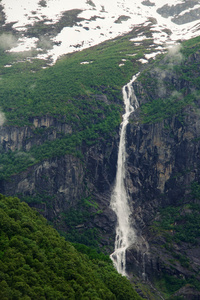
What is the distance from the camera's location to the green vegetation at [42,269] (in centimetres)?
3459

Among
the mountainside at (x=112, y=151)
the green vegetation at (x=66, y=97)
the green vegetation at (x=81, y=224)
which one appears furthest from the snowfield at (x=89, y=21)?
the green vegetation at (x=81, y=224)

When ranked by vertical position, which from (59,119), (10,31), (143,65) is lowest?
(59,119)

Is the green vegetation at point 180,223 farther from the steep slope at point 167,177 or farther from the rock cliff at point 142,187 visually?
the rock cliff at point 142,187

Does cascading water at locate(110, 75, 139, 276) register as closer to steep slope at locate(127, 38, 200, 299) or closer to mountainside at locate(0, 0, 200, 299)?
mountainside at locate(0, 0, 200, 299)

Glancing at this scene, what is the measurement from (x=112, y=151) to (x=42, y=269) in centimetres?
4196

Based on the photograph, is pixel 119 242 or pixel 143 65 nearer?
pixel 119 242

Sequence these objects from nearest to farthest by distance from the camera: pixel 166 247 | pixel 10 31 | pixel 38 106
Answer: pixel 166 247
pixel 38 106
pixel 10 31

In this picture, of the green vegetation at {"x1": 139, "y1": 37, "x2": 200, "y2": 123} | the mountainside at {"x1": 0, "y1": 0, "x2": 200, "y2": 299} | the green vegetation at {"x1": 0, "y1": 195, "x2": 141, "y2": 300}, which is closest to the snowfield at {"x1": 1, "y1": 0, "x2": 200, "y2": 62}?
the mountainside at {"x1": 0, "y1": 0, "x2": 200, "y2": 299}

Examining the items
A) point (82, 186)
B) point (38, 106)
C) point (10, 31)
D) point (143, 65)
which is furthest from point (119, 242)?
point (10, 31)

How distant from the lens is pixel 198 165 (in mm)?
74250

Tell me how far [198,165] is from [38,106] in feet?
114

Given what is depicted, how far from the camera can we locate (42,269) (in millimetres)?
38344

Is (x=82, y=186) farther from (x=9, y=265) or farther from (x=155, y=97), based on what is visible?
(x=9, y=265)

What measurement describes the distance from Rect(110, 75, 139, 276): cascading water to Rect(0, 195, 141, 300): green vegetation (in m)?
14.0
